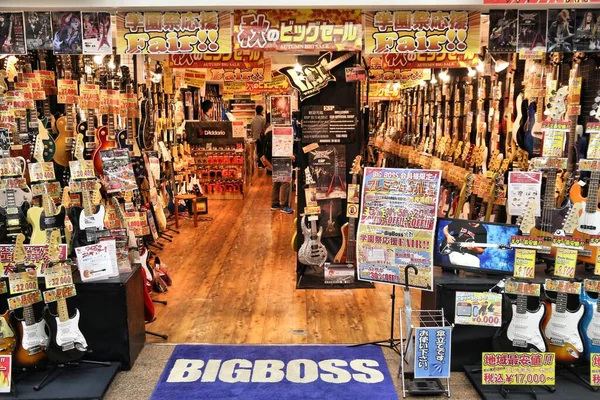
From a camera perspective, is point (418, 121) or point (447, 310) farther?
point (418, 121)

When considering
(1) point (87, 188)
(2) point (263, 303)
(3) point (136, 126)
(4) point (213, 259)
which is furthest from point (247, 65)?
(1) point (87, 188)

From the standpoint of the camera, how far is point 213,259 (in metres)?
7.96

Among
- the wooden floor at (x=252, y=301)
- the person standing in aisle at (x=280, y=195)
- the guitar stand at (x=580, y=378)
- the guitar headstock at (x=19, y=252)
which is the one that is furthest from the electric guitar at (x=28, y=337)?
the person standing in aisle at (x=280, y=195)

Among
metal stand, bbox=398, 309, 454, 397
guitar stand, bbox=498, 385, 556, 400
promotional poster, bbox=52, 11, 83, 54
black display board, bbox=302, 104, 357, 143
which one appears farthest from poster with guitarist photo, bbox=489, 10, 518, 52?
promotional poster, bbox=52, 11, 83, 54

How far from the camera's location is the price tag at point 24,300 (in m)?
4.04

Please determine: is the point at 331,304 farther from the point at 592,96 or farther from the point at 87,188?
the point at 592,96

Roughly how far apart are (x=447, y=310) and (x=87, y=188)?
114 inches

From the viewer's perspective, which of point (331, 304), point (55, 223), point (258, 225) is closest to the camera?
point (55, 223)

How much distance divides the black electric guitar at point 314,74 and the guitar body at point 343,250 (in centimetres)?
149

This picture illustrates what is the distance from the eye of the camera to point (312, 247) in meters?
6.47

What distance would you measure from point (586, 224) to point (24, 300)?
13.4 feet

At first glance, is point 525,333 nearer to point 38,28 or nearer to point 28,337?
point 28,337

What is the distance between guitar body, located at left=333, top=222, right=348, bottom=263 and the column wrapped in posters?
1.64 meters

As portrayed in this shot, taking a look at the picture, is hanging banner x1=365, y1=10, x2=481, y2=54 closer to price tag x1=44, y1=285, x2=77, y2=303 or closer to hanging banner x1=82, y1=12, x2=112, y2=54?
hanging banner x1=82, y1=12, x2=112, y2=54
